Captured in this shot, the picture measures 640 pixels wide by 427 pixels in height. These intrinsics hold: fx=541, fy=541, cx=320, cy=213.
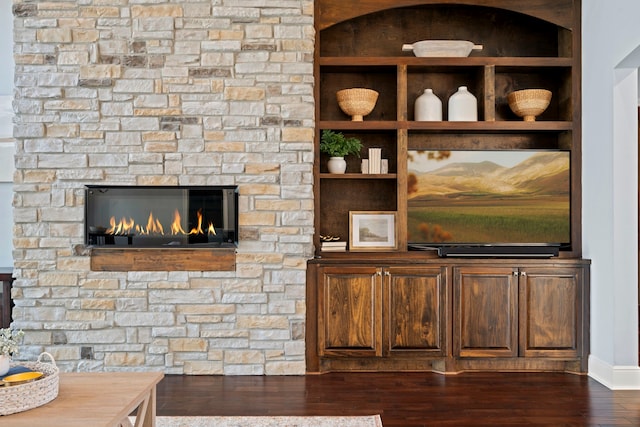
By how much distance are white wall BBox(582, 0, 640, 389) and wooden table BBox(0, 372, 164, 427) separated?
297cm

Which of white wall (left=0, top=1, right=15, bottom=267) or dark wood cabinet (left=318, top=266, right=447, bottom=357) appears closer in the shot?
dark wood cabinet (left=318, top=266, right=447, bottom=357)

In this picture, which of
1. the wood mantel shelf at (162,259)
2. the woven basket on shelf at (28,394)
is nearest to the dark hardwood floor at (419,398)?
the wood mantel shelf at (162,259)

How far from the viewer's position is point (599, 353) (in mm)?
3787

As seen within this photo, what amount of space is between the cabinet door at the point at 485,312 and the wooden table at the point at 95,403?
2.28m

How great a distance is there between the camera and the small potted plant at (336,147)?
4230 millimetres

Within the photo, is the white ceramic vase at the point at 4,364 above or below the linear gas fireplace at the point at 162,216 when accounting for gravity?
below

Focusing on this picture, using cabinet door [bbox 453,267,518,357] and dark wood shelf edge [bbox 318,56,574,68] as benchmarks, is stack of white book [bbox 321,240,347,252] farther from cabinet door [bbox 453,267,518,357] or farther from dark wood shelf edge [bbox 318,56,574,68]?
dark wood shelf edge [bbox 318,56,574,68]

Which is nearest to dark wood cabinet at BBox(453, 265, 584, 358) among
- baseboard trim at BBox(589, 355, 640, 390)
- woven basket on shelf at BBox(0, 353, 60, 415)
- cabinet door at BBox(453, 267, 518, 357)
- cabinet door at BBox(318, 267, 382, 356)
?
cabinet door at BBox(453, 267, 518, 357)

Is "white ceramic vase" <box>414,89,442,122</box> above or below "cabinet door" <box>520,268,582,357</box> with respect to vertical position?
above

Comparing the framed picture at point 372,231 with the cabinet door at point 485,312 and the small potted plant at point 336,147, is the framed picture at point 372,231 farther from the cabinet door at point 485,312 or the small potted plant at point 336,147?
the cabinet door at point 485,312

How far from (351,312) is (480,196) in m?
1.39

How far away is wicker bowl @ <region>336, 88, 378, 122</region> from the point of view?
4.22 meters

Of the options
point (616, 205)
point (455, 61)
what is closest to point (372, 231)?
point (455, 61)

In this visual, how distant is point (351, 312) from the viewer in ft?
12.9
